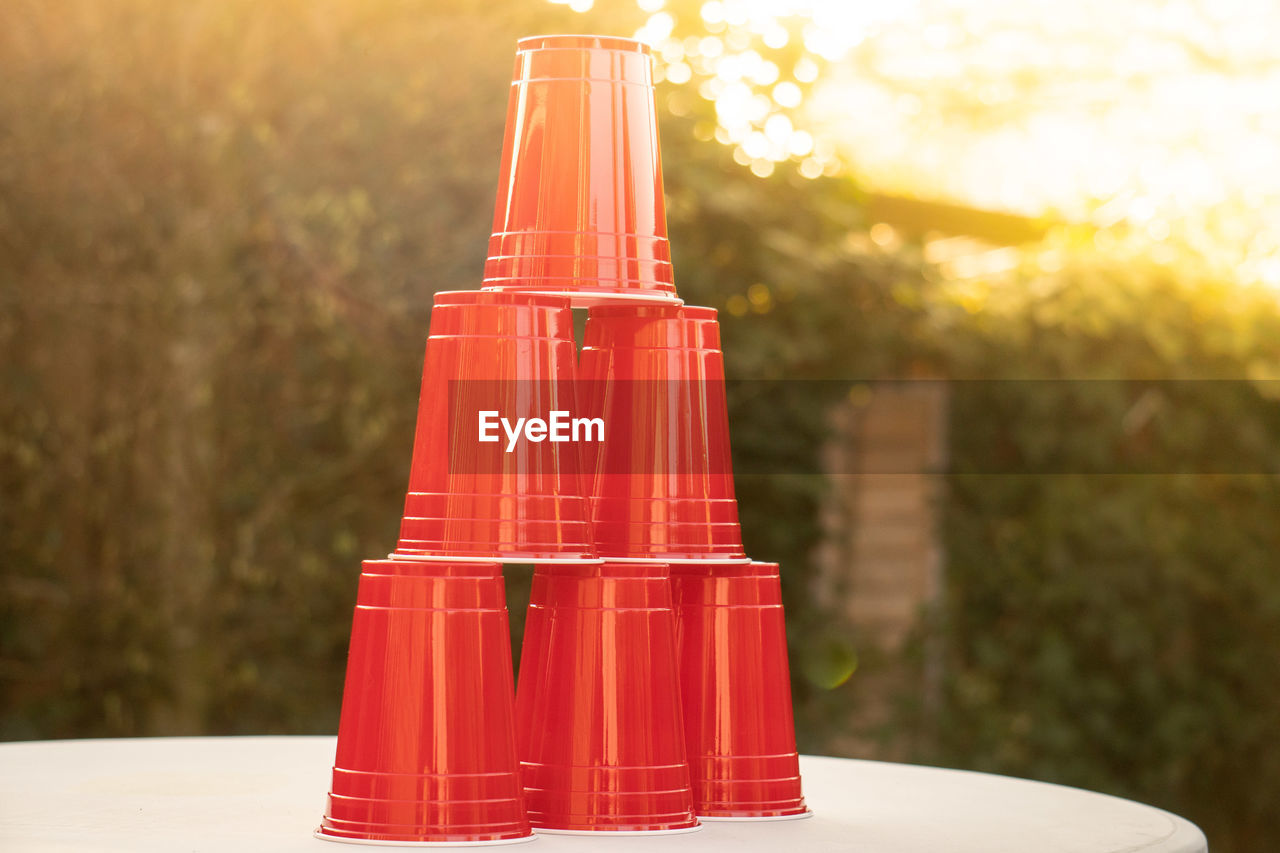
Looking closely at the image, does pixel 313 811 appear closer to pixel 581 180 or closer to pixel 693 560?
pixel 693 560

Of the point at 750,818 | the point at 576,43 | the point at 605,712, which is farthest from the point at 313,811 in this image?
the point at 576,43

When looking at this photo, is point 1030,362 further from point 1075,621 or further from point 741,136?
point 741,136

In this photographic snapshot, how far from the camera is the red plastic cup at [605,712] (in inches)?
67.2

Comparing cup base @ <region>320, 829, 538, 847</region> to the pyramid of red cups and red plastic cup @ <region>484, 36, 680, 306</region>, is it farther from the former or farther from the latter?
red plastic cup @ <region>484, 36, 680, 306</region>

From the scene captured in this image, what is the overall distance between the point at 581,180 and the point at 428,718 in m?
0.69

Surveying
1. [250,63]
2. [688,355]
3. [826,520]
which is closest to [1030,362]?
[826,520]

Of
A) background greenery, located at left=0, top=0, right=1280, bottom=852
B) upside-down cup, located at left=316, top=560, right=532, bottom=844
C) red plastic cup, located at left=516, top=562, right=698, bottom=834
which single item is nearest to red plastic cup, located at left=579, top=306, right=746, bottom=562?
red plastic cup, located at left=516, top=562, right=698, bottom=834

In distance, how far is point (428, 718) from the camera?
1642 mm

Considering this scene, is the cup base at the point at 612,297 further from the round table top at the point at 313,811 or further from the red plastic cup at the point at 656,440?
the round table top at the point at 313,811

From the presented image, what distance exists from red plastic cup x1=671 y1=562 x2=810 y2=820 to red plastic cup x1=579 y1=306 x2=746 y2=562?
0.16 ft

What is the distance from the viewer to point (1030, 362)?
461cm

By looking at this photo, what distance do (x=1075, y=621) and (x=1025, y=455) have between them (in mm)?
510

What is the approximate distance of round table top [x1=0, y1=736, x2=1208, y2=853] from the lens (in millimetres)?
1646

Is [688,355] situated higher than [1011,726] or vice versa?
[688,355]
